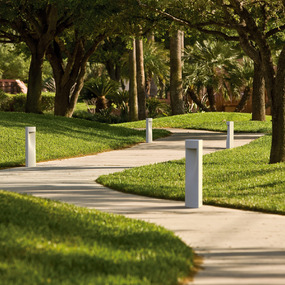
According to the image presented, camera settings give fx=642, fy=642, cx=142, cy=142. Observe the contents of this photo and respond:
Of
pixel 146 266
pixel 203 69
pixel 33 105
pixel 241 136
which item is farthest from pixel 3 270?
pixel 203 69

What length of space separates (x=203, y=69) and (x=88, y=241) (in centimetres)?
3398

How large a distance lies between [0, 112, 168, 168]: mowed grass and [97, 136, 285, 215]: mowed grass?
407 cm

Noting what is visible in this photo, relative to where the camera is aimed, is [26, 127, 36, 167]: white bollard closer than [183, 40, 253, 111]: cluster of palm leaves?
Yes

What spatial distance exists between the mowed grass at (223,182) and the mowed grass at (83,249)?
2594 mm

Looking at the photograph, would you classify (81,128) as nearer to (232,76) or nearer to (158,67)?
(232,76)

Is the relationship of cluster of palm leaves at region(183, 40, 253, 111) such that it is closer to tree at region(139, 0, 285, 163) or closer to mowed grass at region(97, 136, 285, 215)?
tree at region(139, 0, 285, 163)

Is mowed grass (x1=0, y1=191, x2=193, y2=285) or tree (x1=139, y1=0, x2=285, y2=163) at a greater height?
tree (x1=139, y1=0, x2=285, y2=163)

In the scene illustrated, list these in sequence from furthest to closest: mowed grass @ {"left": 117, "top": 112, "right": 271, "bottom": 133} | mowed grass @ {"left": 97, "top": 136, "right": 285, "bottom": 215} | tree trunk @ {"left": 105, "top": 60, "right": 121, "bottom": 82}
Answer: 1. tree trunk @ {"left": 105, "top": 60, "right": 121, "bottom": 82}
2. mowed grass @ {"left": 117, "top": 112, "right": 271, "bottom": 133}
3. mowed grass @ {"left": 97, "top": 136, "right": 285, "bottom": 215}

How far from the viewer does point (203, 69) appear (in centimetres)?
4006

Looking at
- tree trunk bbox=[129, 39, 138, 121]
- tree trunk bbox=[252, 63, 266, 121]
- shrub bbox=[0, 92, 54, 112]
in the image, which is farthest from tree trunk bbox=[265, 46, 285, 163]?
shrub bbox=[0, 92, 54, 112]

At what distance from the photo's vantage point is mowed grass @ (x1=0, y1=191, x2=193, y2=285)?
5.58m

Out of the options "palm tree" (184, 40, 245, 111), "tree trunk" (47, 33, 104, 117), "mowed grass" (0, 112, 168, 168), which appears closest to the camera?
"mowed grass" (0, 112, 168, 168)

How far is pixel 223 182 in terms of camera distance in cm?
1245

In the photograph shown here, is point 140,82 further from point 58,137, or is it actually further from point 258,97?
point 58,137
